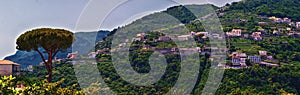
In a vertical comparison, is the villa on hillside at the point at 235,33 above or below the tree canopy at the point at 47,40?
above

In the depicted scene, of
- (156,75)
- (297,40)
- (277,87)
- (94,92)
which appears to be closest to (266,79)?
(277,87)

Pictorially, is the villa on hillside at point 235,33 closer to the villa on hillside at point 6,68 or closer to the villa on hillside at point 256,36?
the villa on hillside at point 256,36

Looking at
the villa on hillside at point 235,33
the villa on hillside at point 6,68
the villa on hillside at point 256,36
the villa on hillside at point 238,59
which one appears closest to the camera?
the villa on hillside at point 6,68

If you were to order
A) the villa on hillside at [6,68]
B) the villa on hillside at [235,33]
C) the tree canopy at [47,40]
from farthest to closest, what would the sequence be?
the villa on hillside at [235,33], the villa on hillside at [6,68], the tree canopy at [47,40]

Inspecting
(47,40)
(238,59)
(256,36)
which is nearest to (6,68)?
(47,40)

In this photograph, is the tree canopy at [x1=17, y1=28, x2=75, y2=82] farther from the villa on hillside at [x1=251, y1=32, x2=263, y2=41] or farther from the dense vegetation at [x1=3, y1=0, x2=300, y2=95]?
the villa on hillside at [x1=251, y1=32, x2=263, y2=41]

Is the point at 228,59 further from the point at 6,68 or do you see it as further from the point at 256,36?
the point at 6,68

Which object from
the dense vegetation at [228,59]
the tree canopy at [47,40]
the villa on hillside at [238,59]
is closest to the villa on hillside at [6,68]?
the dense vegetation at [228,59]

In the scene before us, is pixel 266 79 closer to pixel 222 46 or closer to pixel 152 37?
pixel 222 46

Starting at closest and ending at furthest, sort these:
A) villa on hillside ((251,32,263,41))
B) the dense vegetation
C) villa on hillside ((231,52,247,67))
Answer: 1. the dense vegetation
2. villa on hillside ((231,52,247,67))
3. villa on hillside ((251,32,263,41))

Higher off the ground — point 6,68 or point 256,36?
point 256,36

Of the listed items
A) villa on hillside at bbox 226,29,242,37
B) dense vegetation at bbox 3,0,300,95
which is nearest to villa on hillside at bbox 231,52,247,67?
dense vegetation at bbox 3,0,300,95
